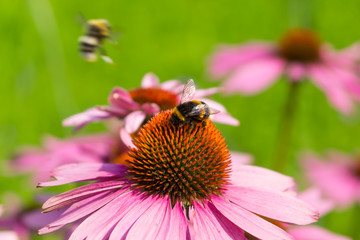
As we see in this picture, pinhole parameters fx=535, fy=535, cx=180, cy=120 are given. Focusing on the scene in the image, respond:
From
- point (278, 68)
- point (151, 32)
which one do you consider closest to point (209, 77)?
point (278, 68)

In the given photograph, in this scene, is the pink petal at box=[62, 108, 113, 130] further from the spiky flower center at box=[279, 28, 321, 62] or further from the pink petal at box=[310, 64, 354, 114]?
the spiky flower center at box=[279, 28, 321, 62]

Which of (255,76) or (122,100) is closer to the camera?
(122,100)

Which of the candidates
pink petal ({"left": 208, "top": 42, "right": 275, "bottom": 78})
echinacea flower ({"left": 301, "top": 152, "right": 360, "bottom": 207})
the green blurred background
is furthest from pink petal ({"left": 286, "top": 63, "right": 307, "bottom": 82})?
the green blurred background

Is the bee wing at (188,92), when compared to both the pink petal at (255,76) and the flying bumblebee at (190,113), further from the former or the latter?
the pink petal at (255,76)

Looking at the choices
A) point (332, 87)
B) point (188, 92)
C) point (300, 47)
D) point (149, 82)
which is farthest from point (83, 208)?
point (300, 47)

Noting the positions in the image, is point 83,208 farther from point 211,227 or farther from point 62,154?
point 62,154
